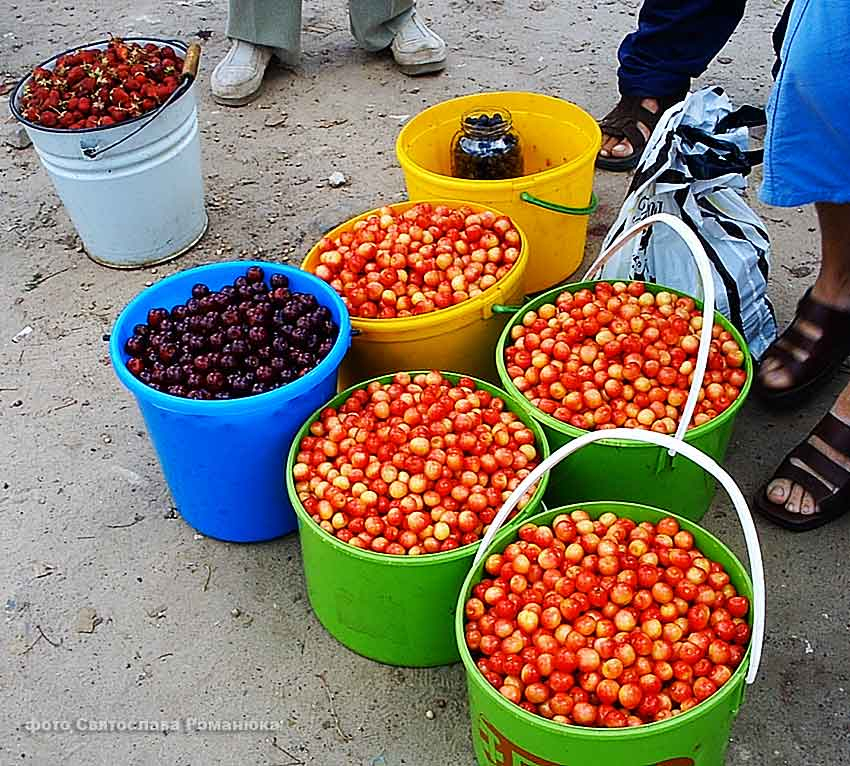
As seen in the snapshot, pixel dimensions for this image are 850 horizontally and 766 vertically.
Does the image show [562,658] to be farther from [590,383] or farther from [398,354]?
[398,354]

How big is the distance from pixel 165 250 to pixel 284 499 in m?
1.17

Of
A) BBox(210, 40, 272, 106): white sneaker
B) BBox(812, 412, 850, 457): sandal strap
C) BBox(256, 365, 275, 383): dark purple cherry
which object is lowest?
BBox(210, 40, 272, 106): white sneaker

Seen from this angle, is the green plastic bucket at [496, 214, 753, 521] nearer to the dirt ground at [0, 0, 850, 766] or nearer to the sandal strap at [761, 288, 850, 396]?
the dirt ground at [0, 0, 850, 766]

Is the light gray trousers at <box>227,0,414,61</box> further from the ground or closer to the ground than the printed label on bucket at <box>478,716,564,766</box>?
closer to the ground

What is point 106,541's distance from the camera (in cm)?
205

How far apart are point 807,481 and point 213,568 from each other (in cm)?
122

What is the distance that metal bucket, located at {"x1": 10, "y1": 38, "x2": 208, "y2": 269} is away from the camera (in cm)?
251

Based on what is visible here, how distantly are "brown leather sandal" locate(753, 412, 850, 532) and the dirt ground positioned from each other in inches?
1.7

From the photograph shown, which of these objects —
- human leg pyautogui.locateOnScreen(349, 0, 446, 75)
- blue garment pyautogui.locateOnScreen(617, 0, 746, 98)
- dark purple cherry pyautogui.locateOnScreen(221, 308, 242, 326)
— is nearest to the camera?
dark purple cherry pyautogui.locateOnScreen(221, 308, 242, 326)

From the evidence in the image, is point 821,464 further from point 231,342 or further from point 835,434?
point 231,342

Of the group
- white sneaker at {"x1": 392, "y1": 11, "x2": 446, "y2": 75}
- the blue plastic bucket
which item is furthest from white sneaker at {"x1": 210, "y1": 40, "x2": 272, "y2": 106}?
the blue plastic bucket

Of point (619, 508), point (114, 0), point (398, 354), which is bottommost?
point (114, 0)

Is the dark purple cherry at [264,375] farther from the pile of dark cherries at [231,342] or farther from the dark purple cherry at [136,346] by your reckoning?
the dark purple cherry at [136,346]

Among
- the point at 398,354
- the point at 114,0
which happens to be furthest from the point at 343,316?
the point at 114,0
